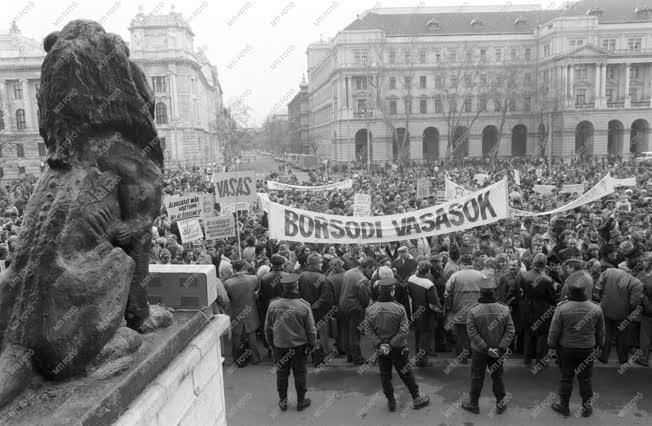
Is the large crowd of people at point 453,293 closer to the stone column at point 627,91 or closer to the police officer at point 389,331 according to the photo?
the police officer at point 389,331

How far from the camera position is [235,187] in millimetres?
11320

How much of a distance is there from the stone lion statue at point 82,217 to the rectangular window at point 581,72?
224ft

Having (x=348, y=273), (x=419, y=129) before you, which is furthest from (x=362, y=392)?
(x=419, y=129)

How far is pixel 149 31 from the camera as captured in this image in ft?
230

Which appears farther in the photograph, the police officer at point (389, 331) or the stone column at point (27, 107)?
the stone column at point (27, 107)

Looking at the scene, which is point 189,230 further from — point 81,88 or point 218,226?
point 81,88

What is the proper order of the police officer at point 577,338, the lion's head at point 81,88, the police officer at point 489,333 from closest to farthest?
the lion's head at point 81,88
the police officer at point 577,338
the police officer at point 489,333

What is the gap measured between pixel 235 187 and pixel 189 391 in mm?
7849

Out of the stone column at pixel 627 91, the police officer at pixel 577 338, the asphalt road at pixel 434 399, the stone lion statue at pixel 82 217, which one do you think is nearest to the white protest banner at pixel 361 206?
the asphalt road at pixel 434 399

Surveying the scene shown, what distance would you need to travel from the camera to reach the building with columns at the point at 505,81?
63.1 m

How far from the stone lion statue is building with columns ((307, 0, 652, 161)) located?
58799mm

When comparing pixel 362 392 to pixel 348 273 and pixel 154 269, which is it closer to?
pixel 348 273

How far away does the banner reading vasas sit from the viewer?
29.9ft

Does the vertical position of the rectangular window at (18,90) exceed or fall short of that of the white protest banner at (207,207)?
it exceeds it
